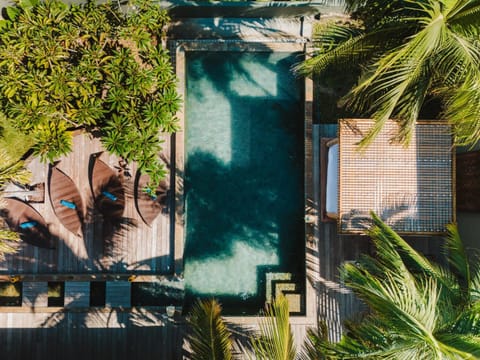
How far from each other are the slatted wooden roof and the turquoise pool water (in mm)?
1951

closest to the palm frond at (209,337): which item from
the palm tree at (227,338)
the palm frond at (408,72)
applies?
the palm tree at (227,338)

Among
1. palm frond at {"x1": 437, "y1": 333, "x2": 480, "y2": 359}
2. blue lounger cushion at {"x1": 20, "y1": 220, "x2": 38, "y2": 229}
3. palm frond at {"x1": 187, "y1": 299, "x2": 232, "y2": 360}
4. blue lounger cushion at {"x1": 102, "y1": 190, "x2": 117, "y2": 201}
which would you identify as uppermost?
blue lounger cushion at {"x1": 102, "y1": 190, "x2": 117, "y2": 201}

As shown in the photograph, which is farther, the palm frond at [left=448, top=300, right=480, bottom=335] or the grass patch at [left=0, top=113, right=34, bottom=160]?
the grass patch at [left=0, top=113, right=34, bottom=160]

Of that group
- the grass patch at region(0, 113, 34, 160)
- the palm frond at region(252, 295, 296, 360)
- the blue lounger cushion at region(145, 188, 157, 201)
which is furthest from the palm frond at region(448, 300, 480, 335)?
the grass patch at region(0, 113, 34, 160)

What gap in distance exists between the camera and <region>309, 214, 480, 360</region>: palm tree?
440 centimetres

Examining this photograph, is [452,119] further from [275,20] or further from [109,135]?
[109,135]

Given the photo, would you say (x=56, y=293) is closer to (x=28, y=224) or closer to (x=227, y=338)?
(x=28, y=224)

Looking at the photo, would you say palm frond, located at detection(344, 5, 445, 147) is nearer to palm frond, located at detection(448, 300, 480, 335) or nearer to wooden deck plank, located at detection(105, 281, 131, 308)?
palm frond, located at detection(448, 300, 480, 335)

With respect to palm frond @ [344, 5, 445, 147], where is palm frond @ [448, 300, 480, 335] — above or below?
below

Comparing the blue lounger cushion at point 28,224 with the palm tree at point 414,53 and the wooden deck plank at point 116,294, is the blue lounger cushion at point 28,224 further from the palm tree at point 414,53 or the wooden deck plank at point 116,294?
the palm tree at point 414,53

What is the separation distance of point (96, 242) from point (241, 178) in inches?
162

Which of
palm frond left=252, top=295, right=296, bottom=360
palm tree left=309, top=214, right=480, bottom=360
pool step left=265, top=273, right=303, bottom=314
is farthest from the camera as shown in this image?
pool step left=265, top=273, right=303, bottom=314

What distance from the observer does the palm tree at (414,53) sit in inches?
204

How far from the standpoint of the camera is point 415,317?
14.9ft
